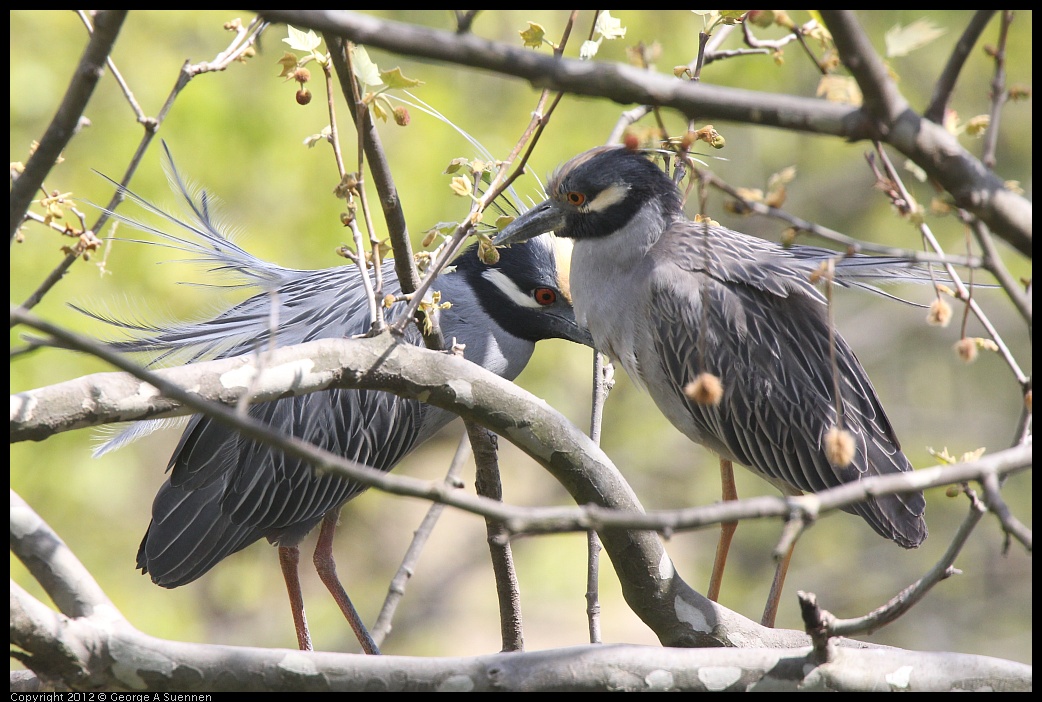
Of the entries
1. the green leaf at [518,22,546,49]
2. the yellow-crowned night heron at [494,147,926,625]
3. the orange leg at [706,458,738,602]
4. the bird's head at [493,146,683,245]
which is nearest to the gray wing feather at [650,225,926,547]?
the yellow-crowned night heron at [494,147,926,625]

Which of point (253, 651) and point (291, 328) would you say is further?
point (291, 328)

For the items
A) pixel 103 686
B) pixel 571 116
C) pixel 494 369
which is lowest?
pixel 103 686

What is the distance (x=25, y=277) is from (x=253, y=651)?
3.12 m

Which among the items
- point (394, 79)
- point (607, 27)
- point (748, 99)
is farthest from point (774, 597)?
point (748, 99)

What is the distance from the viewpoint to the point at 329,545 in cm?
370

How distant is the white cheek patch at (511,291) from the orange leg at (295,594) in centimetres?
123

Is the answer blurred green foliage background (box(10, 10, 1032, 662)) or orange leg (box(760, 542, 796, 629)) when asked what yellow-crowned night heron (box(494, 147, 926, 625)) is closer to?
orange leg (box(760, 542, 796, 629))

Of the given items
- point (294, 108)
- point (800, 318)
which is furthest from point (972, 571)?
point (294, 108)

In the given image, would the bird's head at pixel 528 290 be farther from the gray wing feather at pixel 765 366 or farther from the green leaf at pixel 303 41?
the green leaf at pixel 303 41

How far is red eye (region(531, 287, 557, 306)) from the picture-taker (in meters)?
3.52

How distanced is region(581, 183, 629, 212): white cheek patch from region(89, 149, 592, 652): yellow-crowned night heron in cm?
49

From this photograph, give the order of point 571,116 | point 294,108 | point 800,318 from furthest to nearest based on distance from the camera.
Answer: point 571,116, point 294,108, point 800,318

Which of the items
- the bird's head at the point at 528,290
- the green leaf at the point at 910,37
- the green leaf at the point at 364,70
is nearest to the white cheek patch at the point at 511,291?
the bird's head at the point at 528,290
